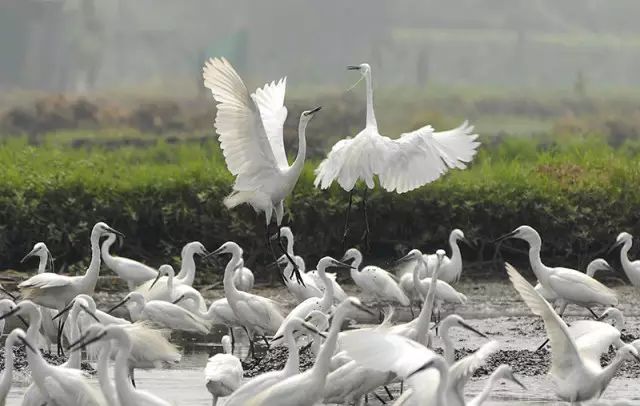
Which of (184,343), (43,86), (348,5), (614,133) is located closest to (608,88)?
(614,133)

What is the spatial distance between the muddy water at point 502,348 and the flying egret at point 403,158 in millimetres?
1525

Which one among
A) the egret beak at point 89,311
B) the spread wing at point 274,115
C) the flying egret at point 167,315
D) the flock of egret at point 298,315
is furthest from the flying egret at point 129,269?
the egret beak at point 89,311

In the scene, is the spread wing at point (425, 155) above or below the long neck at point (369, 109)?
below

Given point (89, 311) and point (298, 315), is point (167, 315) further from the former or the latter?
point (89, 311)

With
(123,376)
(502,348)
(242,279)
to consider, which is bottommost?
(502,348)

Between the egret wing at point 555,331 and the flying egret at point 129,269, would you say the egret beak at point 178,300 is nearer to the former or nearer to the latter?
the flying egret at point 129,269

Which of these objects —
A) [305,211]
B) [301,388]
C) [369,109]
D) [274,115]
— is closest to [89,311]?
[301,388]

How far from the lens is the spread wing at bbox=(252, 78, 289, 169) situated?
14.0 metres

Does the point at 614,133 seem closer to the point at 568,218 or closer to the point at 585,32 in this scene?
the point at 585,32

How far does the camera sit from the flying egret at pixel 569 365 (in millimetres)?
9766

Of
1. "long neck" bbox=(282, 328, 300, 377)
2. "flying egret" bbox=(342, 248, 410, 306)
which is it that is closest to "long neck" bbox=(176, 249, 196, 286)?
"flying egret" bbox=(342, 248, 410, 306)

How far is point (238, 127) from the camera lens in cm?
1266

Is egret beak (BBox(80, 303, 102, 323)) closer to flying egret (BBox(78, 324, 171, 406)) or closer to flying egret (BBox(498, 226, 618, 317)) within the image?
flying egret (BBox(78, 324, 171, 406))

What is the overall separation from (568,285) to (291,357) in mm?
5093
